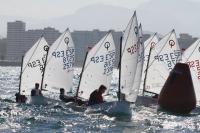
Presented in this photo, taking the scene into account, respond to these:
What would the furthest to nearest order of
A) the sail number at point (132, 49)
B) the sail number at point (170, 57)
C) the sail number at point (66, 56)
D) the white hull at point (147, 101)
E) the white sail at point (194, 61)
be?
the sail number at point (170, 57) → the sail number at point (66, 56) → the white sail at point (194, 61) → the white hull at point (147, 101) → the sail number at point (132, 49)

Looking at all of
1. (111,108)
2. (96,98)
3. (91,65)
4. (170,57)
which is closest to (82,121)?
(111,108)

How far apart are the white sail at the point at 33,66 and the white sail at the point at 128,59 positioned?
440 inches

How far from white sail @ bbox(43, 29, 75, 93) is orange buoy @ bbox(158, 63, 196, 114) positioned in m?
11.1

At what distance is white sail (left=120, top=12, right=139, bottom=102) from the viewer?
32.8 m

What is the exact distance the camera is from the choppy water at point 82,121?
25938mm

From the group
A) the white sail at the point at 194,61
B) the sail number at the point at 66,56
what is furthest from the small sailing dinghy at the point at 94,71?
the white sail at the point at 194,61

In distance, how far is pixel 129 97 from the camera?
33.0 metres

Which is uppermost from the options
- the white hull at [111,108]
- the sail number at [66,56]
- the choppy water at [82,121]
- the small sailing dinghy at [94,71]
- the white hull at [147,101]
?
the sail number at [66,56]

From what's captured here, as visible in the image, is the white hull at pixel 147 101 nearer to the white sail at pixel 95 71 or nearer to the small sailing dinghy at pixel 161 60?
the white sail at pixel 95 71

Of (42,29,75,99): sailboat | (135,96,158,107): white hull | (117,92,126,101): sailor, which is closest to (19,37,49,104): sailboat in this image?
(42,29,75,99): sailboat

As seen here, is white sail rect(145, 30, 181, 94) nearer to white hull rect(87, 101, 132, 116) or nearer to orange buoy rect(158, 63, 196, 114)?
orange buoy rect(158, 63, 196, 114)

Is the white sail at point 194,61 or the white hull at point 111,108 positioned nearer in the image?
the white hull at point 111,108

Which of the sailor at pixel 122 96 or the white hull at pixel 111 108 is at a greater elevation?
the sailor at pixel 122 96

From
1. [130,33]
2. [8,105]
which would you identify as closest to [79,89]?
[8,105]
